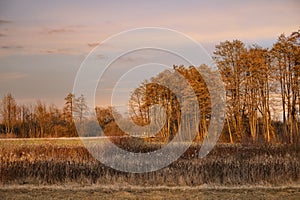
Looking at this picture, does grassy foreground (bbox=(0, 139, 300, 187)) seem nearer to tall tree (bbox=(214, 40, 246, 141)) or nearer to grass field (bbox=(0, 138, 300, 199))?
grass field (bbox=(0, 138, 300, 199))

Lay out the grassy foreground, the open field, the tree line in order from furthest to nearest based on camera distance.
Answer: the tree line, the grassy foreground, the open field

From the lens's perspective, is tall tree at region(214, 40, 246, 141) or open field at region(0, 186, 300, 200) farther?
tall tree at region(214, 40, 246, 141)

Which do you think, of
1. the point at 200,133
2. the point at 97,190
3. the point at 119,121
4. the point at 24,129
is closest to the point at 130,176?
the point at 97,190

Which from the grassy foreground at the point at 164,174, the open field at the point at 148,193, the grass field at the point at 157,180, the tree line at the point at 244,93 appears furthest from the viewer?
the tree line at the point at 244,93

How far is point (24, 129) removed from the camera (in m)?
33.4

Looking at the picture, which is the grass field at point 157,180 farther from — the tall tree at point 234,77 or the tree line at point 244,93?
the tall tree at point 234,77

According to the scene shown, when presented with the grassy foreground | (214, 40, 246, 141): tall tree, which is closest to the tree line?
(214, 40, 246, 141): tall tree

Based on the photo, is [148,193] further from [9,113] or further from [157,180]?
[9,113]

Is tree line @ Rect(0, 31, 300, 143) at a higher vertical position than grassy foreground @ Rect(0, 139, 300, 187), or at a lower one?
higher

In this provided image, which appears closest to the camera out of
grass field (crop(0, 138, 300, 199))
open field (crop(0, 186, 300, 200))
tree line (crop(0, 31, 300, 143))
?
open field (crop(0, 186, 300, 200))

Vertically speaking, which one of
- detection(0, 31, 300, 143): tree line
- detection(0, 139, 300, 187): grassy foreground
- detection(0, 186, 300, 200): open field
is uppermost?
detection(0, 31, 300, 143): tree line

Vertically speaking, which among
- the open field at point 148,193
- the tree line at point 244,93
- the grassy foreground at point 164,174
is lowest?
the open field at point 148,193

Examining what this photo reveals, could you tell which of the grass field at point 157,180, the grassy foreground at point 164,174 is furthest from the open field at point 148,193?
the grassy foreground at point 164,174

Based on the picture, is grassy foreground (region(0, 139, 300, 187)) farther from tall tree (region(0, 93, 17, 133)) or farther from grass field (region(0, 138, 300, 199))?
tall tree (region(0, 93, 17, 133))
